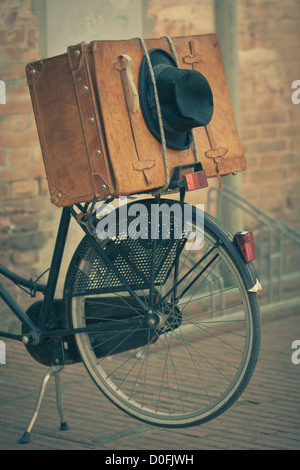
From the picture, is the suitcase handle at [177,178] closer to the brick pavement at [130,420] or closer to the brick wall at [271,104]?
the brick pavement at [130,420]

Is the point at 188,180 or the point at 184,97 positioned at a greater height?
the point at 184,97

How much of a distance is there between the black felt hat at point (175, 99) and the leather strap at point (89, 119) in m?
0.23

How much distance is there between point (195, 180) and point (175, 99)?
37 cm

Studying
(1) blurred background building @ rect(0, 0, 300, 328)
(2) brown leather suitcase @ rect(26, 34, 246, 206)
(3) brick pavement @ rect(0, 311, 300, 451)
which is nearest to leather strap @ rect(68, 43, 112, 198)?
(2) brown leather suitcase @ rect(26, 34, 246, 206)

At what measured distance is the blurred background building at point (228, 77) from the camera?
21.6 feet

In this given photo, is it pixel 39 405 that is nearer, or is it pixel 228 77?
pixel 39 405

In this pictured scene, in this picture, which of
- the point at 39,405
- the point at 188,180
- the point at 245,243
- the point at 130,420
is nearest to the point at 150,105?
the point at 188,180

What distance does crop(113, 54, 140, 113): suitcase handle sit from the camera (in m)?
3.73

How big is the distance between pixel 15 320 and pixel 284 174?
3508 millimetres

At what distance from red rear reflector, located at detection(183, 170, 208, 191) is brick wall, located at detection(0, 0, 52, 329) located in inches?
115

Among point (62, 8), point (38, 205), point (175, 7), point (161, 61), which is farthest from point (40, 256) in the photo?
point (161, 61)

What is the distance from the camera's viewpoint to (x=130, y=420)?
458 cm

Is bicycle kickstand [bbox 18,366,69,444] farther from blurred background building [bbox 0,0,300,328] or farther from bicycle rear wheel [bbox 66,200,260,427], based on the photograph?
blurred background building [bbox 0,0,300,328]

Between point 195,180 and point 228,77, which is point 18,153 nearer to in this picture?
point 228,77
